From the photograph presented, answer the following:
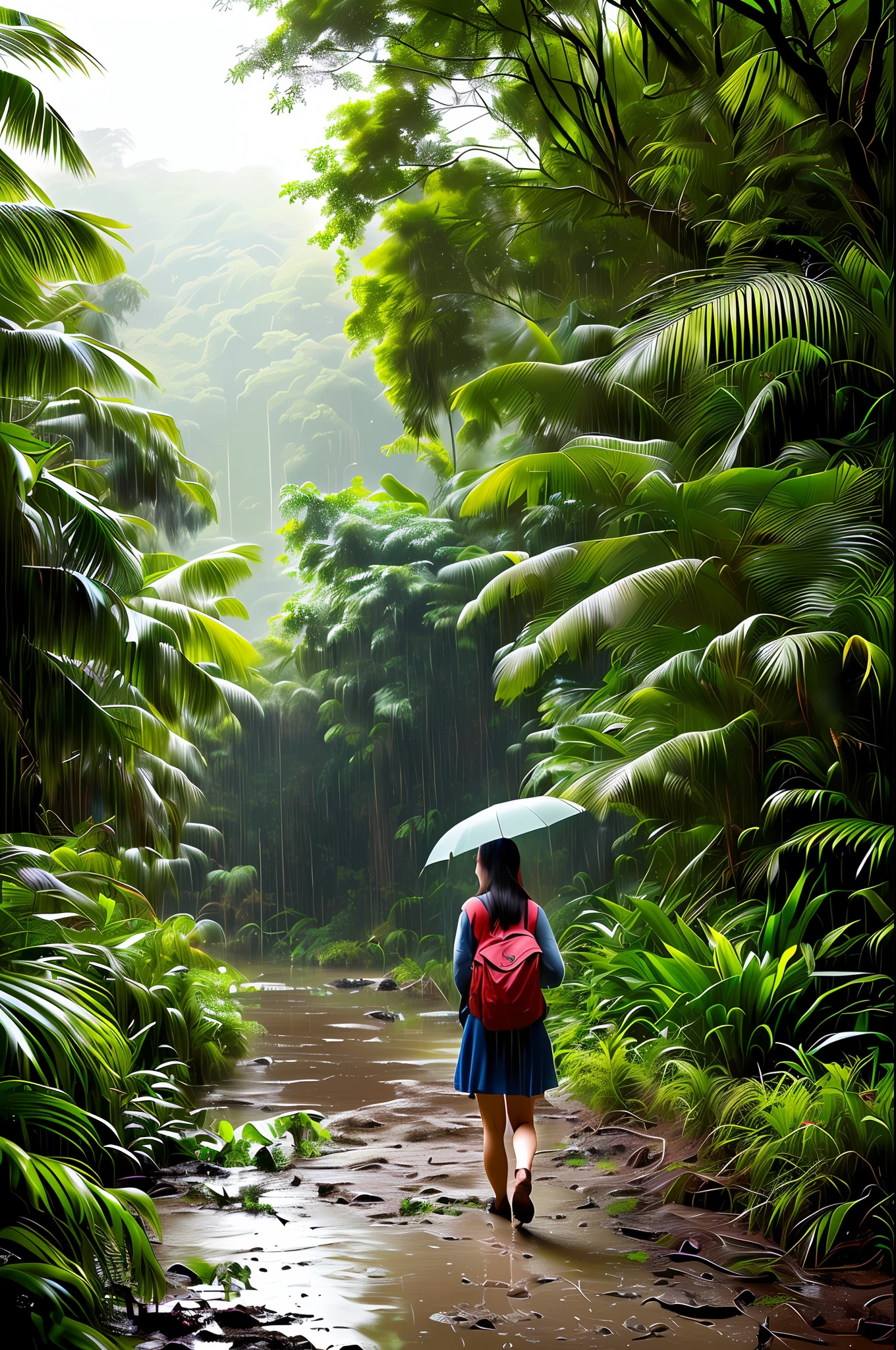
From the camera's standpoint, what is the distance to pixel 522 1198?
4160 mm

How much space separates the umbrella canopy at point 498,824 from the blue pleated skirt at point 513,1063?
88 cm

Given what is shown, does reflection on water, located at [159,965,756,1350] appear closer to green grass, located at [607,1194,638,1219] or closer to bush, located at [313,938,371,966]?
green grass, located at [607,1194,638,1219]

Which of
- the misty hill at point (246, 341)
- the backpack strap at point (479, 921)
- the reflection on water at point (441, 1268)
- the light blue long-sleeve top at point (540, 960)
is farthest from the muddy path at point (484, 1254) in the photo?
the misty hill at point (246, 341)

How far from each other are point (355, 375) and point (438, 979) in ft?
221

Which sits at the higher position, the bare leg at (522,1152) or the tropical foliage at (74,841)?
the tropical foliage at (74,841)

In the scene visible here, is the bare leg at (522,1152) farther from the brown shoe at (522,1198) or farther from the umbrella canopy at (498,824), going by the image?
the umbrella canopy at (498,824)

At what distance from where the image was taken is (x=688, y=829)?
7914mm

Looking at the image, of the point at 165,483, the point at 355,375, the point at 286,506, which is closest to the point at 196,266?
the point at 355,375

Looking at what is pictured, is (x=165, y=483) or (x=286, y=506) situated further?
(x=286, y=506)

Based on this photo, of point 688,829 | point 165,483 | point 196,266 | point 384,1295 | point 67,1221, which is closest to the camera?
point 67,1221

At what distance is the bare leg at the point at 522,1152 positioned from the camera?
13.5ft

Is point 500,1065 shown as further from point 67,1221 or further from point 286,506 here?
point 286,506

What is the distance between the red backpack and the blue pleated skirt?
6 cm

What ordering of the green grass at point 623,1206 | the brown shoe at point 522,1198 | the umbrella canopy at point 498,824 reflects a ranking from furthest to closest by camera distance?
the umbrella canopy at point 498,824 < the green grass at point 623,1206 < the brown shoe at point 522,1198
